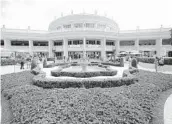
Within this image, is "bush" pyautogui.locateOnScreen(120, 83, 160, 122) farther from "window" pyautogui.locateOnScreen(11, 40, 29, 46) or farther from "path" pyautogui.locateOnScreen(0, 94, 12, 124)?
"window" pyautogui.locateOnScreen(11, 40, 29, 46)

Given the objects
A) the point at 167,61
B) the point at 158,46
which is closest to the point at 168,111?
Result: the point at 167,61

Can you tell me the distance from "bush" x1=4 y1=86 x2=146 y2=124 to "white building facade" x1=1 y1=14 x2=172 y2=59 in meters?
30.1

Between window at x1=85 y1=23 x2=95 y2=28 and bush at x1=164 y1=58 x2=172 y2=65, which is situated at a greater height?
window at x1=85 y1=23 x2=95 y2=28

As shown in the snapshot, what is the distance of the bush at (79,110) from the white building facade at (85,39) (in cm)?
3008

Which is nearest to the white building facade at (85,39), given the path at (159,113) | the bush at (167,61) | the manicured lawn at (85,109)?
the bush at (167,61)

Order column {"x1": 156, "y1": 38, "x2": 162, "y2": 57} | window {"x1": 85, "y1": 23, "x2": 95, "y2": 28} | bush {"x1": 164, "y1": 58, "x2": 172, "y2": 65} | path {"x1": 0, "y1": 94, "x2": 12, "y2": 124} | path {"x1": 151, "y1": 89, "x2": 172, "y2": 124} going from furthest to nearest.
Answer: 1. window {"x1": 85, "y1": 23, "x2": 95, "y2": 28}
2. column {"x1": 156, "y1": 38, "x2": 162, "y2": 57}
3. bush {"x1": 164, "y1": 58, "x2": 172, "y2": 65}
4. path {"x1": 0, "y1": 94, "x2": 12, "y2": 124}
5. path {"x1": 151, "y1": 89, "x2": 172, "y2": 124}

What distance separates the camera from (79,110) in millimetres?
5047

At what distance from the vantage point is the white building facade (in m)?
37.8

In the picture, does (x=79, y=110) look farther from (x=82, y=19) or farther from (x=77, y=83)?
(x=82, y=19)

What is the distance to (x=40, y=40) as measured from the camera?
43.2 metres

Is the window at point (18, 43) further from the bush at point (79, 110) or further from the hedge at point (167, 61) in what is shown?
the bush at point (79, 110)

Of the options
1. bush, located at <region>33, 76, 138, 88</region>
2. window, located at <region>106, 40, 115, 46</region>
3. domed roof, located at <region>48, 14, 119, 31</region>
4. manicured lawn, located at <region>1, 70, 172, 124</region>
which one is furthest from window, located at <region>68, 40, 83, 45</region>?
manicured lawn, located at <region>1, 70, 172, 124</region>

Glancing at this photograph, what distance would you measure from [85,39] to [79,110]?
3282 centimetres

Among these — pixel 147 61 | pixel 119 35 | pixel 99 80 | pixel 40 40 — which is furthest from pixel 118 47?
pixel 99 80
